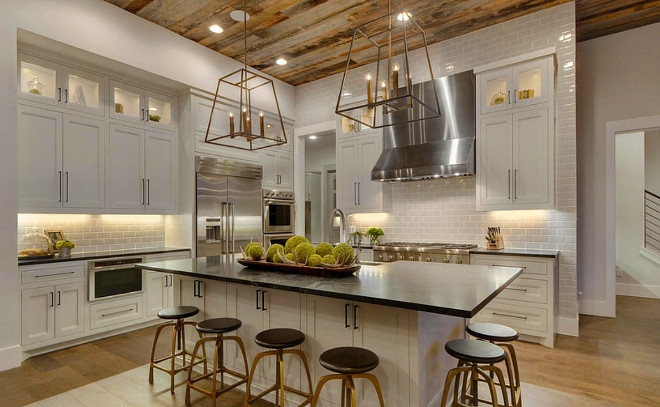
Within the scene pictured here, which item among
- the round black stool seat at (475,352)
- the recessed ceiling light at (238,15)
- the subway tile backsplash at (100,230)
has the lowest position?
the round black stool seat at (475,352)

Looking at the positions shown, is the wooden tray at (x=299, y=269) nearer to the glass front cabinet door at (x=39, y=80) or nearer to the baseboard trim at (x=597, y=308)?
the glass front cabinet door at (x=39, y=80)

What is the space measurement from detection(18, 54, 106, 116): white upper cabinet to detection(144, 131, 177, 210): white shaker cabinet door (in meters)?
Result: 0.68

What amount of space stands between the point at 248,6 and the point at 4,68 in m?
2.32

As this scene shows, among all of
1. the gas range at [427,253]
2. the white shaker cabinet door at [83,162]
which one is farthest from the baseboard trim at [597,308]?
the white shaker cabinet door at [83,162]

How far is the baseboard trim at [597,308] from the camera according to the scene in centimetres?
465

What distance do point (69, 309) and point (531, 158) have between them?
5104 millimetres

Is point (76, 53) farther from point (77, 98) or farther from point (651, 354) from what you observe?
point (651, 354)

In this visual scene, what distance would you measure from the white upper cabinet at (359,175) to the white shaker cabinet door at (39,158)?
138 inches

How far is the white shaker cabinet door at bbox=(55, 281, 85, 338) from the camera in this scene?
3.70m

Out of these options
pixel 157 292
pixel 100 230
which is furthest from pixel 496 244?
pixel 100 230

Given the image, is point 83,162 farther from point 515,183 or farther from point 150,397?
point 515,183

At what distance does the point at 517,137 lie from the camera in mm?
4141

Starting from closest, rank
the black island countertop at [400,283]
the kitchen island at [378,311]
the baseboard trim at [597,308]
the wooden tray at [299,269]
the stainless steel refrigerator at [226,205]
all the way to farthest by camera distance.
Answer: the black island countertop at [400,283], the kitchen island at [378,311], the wooden tray at [299,269], the baseboard trim at [597,308], the stainless steel refrigerator at [226,205]

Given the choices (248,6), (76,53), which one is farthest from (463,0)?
(76,53)
